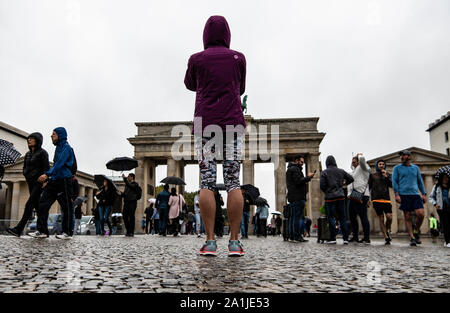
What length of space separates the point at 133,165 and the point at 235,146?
1304 centimetres

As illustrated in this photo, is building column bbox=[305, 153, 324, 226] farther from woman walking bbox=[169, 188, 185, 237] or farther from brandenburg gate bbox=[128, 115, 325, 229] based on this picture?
woman walking bbox=[169, 188, 185, 237]

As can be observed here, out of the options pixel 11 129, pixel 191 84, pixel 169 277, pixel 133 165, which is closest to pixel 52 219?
pixel 133 165

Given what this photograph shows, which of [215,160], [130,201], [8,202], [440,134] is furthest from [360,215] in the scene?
[440,134]

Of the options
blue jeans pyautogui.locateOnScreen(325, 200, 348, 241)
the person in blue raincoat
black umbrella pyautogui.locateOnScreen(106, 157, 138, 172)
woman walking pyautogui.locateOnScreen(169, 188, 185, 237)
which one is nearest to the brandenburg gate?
woman walking pyautogui.locateOnScreen(169, 188, 185, 237)

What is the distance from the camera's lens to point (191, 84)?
15.6 feet

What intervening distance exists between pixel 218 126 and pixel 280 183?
1615 inches

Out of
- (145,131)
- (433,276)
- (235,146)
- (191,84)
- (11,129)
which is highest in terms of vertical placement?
(11,129)

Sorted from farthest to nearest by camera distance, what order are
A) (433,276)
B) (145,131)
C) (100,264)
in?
(145,131), (100,264), (433,276)

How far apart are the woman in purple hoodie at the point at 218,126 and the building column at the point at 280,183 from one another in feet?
128

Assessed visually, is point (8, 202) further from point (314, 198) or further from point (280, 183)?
point (314, 198)

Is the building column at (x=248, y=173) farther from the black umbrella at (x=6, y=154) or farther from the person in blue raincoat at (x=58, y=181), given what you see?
the black umbrella at (x=6, y=154)

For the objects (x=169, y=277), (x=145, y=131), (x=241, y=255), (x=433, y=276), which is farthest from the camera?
(x=145, y=131)

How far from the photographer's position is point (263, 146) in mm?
45875
